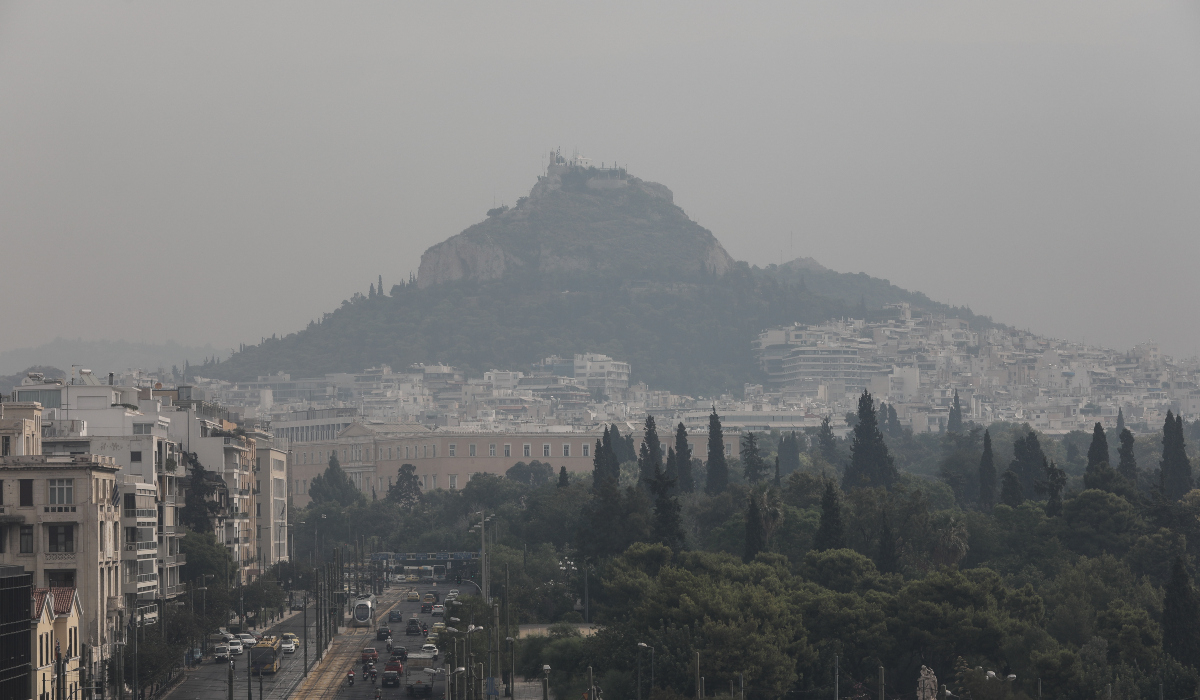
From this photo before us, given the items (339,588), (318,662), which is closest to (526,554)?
(339,588)

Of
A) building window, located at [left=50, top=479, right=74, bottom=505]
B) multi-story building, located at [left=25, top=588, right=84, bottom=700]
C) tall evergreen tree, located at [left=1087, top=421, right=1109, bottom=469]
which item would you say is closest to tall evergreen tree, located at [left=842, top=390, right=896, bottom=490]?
tall evergreen tree, located at [left=1087, top=421, right=1109, bottom=469]

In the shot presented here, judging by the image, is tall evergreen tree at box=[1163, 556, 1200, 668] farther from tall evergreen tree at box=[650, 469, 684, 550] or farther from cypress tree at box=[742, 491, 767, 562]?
tall evergreen tree at box=[650, 469, 684, 550]

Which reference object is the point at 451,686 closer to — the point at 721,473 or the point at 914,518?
the point at 914,518

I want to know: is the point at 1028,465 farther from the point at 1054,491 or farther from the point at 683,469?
the point at 683,469

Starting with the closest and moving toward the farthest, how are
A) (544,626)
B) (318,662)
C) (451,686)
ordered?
(451,686) < (318,662) < (544,626)

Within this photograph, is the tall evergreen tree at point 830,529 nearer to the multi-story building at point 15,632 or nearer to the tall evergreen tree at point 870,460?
the tall evergreen tree at point 870,460

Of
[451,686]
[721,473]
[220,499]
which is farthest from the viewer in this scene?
[721,473]

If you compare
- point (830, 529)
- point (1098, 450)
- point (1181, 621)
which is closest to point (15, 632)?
point (1181, 621)
